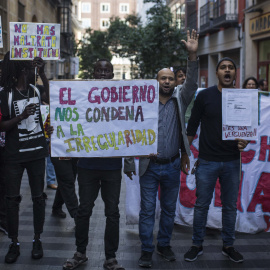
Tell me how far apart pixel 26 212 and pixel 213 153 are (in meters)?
3.06

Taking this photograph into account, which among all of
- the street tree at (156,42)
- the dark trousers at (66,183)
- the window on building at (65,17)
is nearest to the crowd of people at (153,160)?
the dark trousers at (66,183)

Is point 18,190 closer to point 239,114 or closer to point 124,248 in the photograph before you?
point 124,248

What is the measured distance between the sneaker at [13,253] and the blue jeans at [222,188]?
1.73m

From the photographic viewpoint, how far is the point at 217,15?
21.7 m

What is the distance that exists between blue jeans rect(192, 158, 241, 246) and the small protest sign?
0.28 m

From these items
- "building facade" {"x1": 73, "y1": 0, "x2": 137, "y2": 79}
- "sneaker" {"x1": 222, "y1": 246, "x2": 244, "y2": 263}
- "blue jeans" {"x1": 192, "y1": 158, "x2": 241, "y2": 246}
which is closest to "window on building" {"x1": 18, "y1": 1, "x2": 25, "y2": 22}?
"blue jeans" {"x1": 192, "y1": 158, "x2": 241, "y2": 246}

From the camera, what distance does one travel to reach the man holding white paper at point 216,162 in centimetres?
460

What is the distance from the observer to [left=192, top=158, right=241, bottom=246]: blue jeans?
15.1ft

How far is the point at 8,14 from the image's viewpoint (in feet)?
44.4

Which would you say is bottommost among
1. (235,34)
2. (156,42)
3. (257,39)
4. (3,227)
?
(3,227)

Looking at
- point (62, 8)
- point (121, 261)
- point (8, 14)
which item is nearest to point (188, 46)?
point (121, 261)

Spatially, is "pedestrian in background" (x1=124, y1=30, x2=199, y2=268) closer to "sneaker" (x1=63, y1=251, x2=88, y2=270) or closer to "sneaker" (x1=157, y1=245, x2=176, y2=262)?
"sneaker" (x1=157, y1=245, x2=176, y2=262)

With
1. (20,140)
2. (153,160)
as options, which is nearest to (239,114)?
(153,160)

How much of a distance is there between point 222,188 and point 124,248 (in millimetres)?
1202
